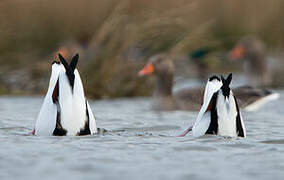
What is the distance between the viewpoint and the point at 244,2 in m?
17.4

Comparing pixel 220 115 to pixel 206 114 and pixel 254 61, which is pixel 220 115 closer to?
pixel 206 114

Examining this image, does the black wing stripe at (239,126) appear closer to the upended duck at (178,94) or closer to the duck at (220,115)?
the duck at (220,115)

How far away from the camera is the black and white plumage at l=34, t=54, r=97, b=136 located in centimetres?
624

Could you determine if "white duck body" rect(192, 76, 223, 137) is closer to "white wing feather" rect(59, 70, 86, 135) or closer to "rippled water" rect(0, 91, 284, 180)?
"rippled water" rect(0, 91, 284, 180)

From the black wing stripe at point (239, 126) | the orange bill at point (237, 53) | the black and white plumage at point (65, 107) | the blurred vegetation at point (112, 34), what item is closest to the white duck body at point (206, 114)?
the black wing stripe at point (239, 126)

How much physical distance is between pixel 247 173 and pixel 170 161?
65 centimetres

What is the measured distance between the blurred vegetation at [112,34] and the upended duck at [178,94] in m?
0.77

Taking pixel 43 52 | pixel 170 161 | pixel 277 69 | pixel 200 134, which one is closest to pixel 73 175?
pixel 170 161

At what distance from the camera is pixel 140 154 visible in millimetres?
5508

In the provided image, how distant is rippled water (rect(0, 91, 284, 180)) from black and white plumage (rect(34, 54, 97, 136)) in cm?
14

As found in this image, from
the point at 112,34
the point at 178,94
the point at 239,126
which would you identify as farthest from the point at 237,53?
the point at 239,126

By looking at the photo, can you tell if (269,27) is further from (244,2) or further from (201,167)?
(201,167)

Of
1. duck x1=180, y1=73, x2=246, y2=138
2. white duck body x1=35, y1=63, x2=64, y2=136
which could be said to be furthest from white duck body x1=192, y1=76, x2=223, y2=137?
white duck body x1=35, y1=63, x2=64, y2=136

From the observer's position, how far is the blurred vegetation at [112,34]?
1204cm
